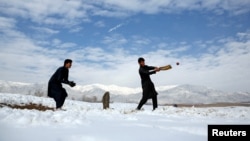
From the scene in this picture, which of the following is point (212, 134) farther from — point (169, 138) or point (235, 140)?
point (169, 138)

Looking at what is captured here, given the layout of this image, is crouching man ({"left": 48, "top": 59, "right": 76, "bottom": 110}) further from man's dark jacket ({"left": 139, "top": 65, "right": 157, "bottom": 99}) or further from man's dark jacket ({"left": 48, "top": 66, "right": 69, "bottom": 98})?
man's dark jacket ({"left": 139, "top": 65, "right": 157, "bottom": 99})

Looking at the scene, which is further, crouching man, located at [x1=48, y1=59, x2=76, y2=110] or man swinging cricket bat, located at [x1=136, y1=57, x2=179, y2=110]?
man swinging cricket bat, located at [x1=136, y1=57, x2=179, y2=110]

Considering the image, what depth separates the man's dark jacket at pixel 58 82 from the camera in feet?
35.0

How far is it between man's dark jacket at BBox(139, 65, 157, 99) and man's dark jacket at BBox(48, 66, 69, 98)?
2800mm

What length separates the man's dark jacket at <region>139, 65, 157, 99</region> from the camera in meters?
11.9

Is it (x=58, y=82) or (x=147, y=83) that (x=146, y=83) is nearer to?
(x=147, y=83)

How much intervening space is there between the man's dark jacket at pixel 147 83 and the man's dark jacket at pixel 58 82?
280 cm

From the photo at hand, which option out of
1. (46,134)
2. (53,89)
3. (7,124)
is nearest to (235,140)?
(46,134)

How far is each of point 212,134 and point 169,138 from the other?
63cm
